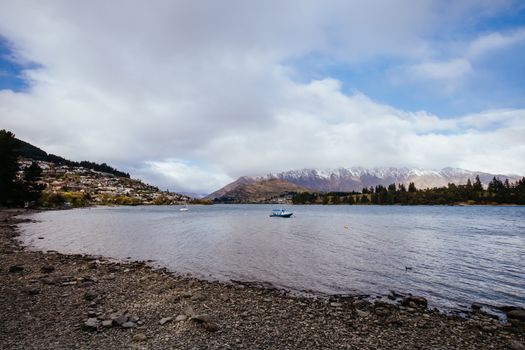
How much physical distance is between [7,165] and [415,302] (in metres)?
120

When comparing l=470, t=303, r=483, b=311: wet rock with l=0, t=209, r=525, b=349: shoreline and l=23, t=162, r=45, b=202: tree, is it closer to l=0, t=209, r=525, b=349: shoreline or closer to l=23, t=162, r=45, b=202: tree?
l=0, t=209, r=525, b=349: shoreline

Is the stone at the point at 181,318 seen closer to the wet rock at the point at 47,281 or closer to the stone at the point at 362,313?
the stone at the point at 362,313

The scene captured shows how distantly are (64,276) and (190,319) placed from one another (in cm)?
1592

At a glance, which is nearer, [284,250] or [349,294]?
[349,294]

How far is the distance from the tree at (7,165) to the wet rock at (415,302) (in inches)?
4489

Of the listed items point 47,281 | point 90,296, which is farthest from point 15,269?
point 90,296

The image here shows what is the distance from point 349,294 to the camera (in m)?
24.8

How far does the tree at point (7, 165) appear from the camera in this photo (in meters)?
95.1

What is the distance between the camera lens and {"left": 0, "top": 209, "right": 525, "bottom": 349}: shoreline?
14875 mm

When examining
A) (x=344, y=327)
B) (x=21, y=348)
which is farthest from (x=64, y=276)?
(x=344, y=327)

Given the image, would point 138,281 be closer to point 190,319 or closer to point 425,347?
point 190,319

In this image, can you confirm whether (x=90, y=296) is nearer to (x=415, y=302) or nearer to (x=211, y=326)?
(x=211, y=326)

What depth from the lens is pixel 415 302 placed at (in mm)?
22219

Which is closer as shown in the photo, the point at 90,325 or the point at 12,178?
the point at 90,325
